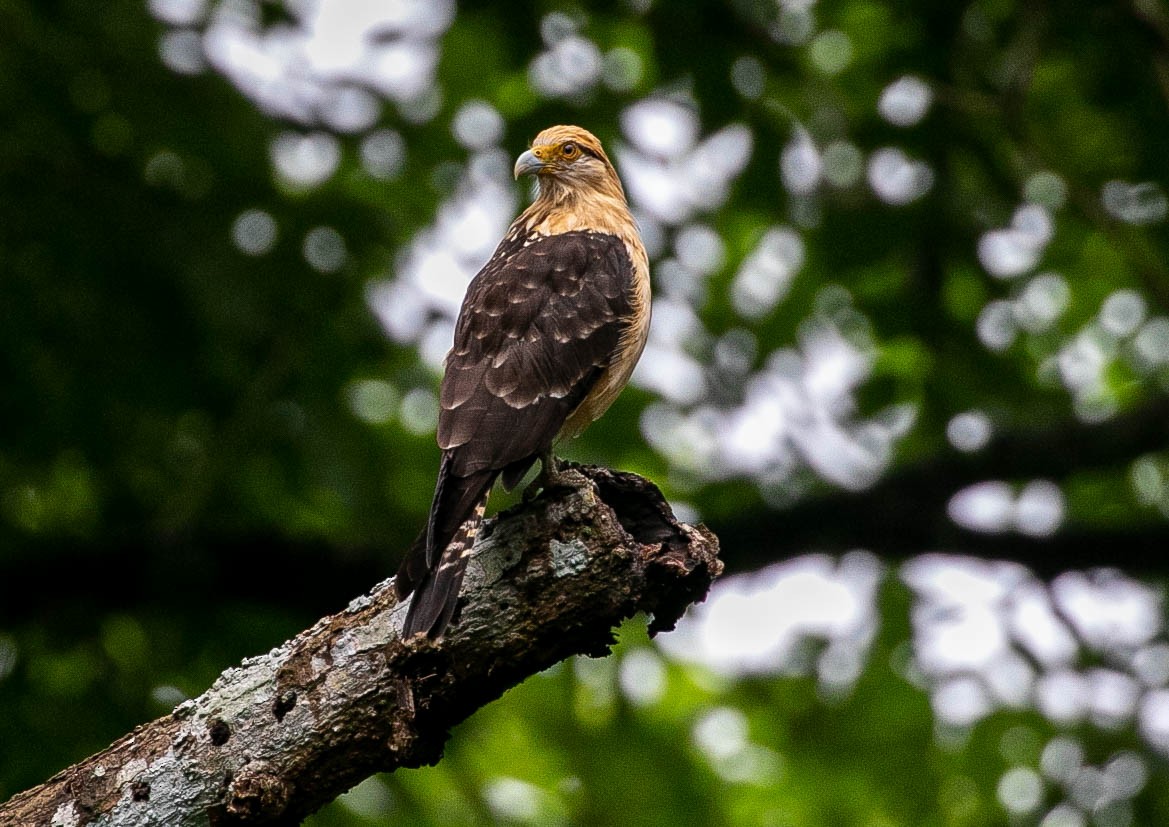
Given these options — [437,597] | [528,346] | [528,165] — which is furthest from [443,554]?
[528,165]

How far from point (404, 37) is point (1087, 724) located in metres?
5.59

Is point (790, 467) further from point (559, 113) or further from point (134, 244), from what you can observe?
point (134, 244)

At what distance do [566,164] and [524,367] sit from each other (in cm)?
215

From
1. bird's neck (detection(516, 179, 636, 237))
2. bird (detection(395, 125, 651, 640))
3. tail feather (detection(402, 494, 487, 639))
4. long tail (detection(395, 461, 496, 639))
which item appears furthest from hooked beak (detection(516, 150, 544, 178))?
tail feather (detection(402, 494, 487, 639))

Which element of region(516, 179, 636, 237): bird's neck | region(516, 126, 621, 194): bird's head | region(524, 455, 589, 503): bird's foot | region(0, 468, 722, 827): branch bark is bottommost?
region(0, 468, 722, 827): branch bark

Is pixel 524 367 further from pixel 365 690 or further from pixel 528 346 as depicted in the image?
pixel 365 690

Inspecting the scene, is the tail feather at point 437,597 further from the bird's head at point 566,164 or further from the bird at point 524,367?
the bird's head at point 566,164

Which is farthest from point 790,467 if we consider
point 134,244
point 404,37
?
point 134,244

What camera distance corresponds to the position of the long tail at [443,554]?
12.9 ft

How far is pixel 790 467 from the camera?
9242 millimetres

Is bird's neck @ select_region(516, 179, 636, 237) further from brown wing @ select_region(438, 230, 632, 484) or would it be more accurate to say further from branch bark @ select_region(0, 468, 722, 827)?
branch bark @ select_region(0, 468, 722, 827)

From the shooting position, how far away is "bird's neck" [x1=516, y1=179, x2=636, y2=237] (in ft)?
21.4

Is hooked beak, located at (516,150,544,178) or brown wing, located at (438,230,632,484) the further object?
hooked beak, located at (516,150,544,178)

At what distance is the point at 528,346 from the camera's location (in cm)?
520
